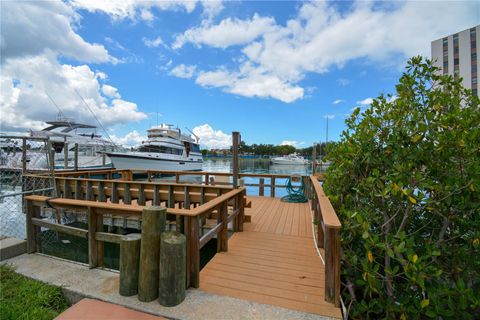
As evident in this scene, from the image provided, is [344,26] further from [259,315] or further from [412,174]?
[259,315]

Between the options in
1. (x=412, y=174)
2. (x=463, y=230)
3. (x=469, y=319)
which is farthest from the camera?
(x=463, y=230)

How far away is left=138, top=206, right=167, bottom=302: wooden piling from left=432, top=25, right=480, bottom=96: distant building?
37468 mm

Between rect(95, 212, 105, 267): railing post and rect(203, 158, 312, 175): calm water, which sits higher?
rect(95, 212, 105, 267): railing post

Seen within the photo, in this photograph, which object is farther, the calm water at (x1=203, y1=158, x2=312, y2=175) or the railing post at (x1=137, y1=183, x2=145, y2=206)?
the calm water at (x1=203, y1=158, x2=312, y2=175)

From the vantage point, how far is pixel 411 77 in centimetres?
252

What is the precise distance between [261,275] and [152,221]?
136 centimetres

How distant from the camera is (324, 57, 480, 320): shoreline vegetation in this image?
6.14 ft

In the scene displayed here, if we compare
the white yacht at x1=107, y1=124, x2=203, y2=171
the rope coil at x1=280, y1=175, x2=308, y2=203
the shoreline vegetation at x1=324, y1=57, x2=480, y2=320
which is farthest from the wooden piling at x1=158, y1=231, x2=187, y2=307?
the white yacht at x1=107, y1=124, x2=203, y2=171

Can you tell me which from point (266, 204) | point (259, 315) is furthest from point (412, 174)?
point (266, 204)

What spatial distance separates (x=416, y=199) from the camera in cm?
195

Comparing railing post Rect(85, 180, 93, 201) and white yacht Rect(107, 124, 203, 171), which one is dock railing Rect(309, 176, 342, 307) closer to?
railing post Rect(85, 180, 93, 201)

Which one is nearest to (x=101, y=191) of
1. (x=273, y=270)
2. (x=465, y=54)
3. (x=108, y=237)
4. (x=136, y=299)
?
(x=108, y=237)

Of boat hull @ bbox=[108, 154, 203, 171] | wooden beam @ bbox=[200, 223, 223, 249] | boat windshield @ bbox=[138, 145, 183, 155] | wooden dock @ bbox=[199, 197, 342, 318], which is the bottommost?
wooden dock @ bbox=[199, 197, 342, 318]

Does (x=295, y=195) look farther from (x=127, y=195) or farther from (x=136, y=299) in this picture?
(x=136, y=299)
